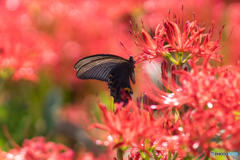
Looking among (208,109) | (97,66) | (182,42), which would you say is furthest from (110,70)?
(208,109)

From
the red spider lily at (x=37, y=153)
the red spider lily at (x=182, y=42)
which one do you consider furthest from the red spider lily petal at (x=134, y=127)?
the red spider lily at (x=37, y=153)

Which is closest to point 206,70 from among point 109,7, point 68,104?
point 68,104

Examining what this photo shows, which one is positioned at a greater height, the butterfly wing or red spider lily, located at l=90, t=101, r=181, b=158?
the butterfly wing

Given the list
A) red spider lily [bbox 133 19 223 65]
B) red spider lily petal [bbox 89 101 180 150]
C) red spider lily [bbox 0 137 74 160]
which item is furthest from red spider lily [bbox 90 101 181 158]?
red spider lily [bbox 0 137 74 160]

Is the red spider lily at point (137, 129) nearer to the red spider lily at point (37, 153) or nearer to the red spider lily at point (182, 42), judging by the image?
the red spider lily at point (182, 42)

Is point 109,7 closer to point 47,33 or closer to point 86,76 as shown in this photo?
point 47,33

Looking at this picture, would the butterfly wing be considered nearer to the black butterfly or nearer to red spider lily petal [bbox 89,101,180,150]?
the black butterfly
